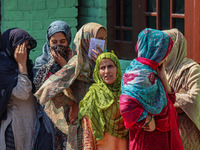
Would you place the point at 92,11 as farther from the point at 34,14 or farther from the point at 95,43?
the point at 95,43

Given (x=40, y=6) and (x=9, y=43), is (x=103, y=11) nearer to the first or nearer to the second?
(x=40, y=6)

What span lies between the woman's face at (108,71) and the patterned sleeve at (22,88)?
2.94 feet

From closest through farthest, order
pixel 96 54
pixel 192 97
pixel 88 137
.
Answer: pixel 88 137 → pixel 192 97 → pixel 96 54

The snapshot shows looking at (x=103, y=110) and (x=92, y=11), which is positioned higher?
(x=92, y=11)

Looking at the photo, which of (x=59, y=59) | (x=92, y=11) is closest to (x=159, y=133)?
(x=59, y=59)

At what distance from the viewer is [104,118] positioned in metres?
3.90

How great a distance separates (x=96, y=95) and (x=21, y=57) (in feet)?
3.44

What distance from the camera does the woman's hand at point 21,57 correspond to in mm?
4629

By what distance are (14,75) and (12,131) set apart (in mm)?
559

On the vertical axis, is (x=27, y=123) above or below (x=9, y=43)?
below

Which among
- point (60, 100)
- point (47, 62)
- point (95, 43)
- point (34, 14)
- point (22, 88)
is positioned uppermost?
point (34, 14)

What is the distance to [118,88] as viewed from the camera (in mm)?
4055

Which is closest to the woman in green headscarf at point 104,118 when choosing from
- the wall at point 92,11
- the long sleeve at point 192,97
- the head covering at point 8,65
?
the long sleeve at point 192,97

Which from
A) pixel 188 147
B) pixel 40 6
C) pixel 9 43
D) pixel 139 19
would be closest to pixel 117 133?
pixel 188 147
